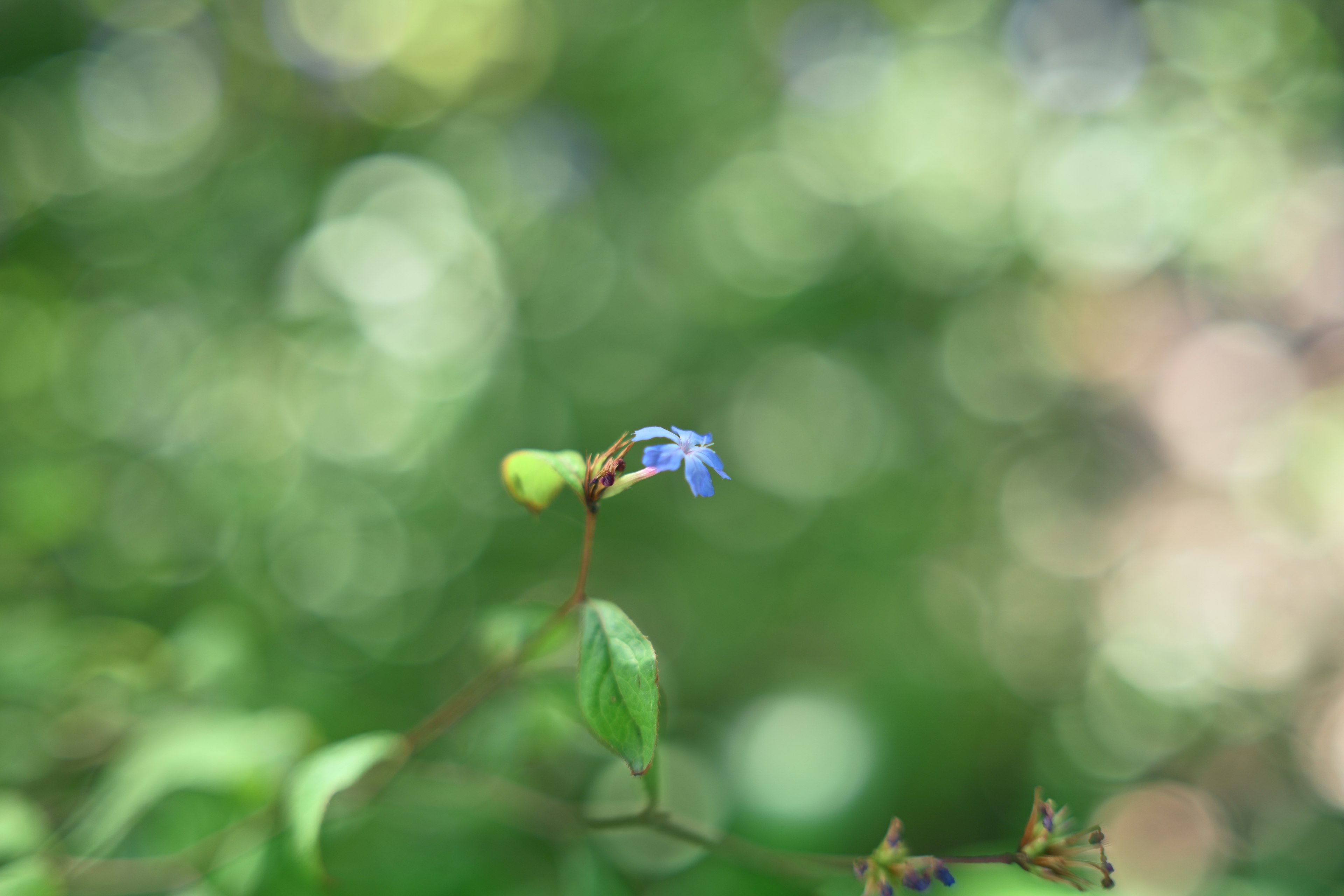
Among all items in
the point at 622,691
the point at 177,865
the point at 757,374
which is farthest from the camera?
the point at 757,374

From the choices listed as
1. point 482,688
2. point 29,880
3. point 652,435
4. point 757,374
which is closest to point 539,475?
point 652,435

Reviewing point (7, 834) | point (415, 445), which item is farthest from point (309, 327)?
Answer: point (7, 834)

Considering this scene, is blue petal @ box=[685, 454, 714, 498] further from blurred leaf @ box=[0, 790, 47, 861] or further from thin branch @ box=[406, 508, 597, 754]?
blurred leaf @ box=[0, 790, 47, 861]

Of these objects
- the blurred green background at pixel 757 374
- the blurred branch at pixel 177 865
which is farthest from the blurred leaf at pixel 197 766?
the blurred green background at pixel 757 374

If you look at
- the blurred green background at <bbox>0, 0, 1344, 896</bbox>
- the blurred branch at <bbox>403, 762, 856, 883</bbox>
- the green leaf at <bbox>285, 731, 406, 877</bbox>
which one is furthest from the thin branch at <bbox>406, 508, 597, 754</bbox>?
the blurred green background at <bbox>0, 0, 1344, 896</bbox>

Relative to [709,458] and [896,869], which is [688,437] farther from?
[896,869]

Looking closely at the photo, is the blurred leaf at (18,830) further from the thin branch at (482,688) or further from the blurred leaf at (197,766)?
the thin branch at (482,688)
